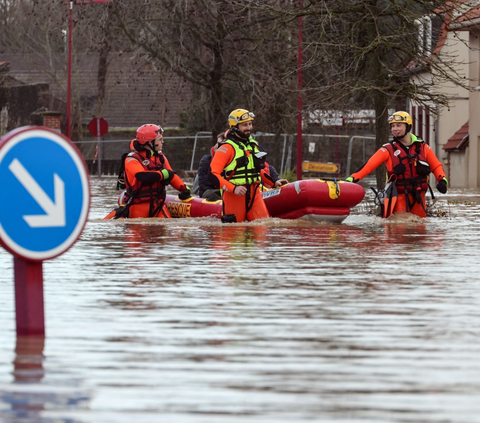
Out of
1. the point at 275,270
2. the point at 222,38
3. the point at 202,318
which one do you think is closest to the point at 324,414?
the point at 202,318

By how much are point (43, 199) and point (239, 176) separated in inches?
401

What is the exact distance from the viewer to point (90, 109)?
73.8m

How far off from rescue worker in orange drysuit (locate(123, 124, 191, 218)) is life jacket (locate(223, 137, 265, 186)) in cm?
82

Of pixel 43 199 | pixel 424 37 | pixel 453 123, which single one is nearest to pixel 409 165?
pixel 424 37

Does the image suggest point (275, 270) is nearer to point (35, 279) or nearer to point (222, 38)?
point (35, 279)

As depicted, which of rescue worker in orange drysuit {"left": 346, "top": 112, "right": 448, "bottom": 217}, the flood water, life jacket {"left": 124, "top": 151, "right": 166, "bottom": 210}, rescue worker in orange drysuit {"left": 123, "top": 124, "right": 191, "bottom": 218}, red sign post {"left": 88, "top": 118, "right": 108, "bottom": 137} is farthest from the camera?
red sign post {"left": 88, "top": 118, "right": 108, "bottom": 137}

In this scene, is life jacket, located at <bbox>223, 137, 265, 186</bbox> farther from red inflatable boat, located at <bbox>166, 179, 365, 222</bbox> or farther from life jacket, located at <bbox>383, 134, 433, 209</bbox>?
life jacket, located at <bbox>383, 134, 433, 209</bbox>

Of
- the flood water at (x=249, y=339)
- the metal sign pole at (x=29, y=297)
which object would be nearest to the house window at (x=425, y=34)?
the flood water at (x=249, y=339)

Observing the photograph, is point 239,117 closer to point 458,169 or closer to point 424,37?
point 424,37

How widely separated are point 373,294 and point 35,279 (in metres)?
Result: 2.75

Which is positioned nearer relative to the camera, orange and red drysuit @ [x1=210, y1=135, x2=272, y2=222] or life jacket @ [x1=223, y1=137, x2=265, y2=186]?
orange and red drysuit @ [x1=210, y1=135, x2=272, y2=222]

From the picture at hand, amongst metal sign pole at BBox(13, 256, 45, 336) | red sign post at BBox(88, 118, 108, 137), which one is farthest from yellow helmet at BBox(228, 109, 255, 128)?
red sign post at BBox(88, 118, 108, 137)

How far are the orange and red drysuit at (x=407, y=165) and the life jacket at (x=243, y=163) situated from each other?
130cm

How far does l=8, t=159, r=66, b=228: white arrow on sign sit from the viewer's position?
5.70m
